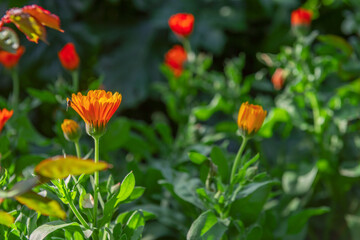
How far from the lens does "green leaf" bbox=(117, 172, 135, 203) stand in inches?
23.3

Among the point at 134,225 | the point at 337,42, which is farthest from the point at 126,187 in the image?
the point at 337,42

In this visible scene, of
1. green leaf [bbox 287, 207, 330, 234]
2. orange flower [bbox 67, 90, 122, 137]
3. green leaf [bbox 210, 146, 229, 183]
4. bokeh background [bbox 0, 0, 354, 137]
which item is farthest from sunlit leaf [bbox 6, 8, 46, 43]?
bokeh background [bbox 0, 0, 354, 137]

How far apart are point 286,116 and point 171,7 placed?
0.76m

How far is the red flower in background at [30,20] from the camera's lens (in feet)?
1.92

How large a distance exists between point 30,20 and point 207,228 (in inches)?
14.6

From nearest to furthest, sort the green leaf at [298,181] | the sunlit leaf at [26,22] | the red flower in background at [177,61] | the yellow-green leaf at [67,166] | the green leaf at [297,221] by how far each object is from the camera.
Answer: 1. the yellow-green leaf at [67,166]
2. the sunlit leaf at [26,22]
3. the green leaf at [297,221]
4. the green leaf at [298,181]
5. the red flower in background at [177,61]

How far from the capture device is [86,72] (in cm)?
166

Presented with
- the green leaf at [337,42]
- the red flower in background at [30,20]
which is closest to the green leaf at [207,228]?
the red flower in background at [30,20]

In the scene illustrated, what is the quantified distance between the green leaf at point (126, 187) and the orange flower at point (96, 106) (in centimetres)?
8

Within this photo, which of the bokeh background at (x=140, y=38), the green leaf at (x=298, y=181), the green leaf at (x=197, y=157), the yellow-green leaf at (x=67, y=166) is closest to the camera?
the yellow-green leaf at (x=67, y=166)

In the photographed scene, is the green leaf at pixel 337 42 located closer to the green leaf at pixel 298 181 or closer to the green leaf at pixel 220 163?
the green leaf at pixel 298 181

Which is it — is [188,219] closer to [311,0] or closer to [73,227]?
[73,227]

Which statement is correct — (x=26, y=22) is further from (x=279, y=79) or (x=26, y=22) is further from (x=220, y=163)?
(x=279, y=79)

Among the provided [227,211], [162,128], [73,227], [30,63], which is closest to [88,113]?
[73,227]
